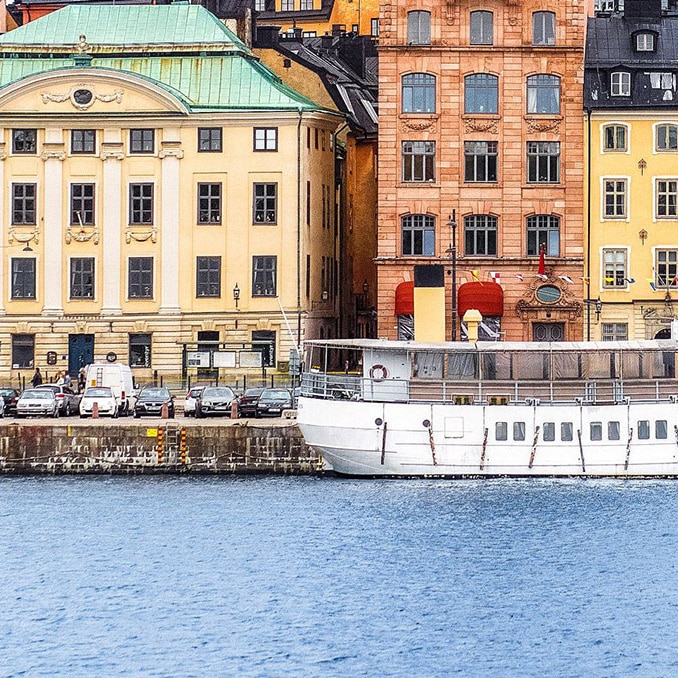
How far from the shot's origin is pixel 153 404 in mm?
97625

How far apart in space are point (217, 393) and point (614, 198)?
29.6 metres

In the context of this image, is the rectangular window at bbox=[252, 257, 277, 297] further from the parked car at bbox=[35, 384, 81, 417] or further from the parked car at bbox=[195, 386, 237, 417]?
the parked car at bbox=[195, 386, 237, 417]

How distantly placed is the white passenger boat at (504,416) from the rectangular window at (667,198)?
32.5m

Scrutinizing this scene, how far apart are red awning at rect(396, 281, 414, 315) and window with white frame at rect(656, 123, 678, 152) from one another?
15109 mm

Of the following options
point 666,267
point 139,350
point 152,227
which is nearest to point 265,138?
point 152,227

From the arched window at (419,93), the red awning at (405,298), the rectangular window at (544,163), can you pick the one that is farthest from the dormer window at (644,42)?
the red awning at (405,298)

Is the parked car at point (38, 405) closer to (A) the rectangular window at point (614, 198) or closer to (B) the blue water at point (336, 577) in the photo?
(B) the blue water at point (336, 577)

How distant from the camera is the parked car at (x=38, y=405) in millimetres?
95750

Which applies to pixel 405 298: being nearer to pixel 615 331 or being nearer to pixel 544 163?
pixel 544 163

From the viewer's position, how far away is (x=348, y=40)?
487 feet

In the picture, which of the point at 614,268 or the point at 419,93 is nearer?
the point at 419,93

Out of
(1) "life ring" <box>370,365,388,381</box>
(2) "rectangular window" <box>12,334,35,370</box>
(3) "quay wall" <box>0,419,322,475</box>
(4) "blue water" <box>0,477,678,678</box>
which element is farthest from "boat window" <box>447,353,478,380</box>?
(2) "rectangular window" <box>12,334,35,370</box>

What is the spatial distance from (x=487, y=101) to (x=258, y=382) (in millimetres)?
19379

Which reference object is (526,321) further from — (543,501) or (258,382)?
(543,501)
